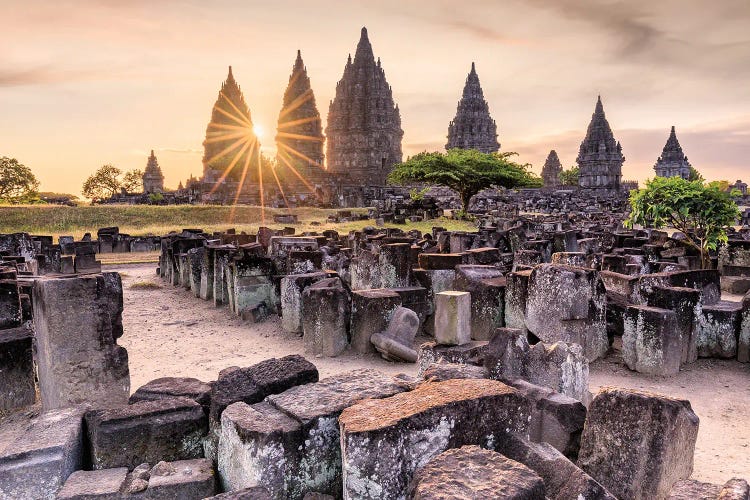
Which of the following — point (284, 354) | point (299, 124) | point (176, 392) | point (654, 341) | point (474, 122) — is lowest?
point (284, 354)

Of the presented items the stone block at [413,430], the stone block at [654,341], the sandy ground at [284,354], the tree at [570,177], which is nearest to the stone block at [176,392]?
the stone block at [413,430]

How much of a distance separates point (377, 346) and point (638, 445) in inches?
154

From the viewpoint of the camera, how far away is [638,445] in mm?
3301

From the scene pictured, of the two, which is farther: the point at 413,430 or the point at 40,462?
the point at 40,462

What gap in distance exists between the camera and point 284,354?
7.31 meters

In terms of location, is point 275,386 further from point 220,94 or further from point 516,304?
point 220,94

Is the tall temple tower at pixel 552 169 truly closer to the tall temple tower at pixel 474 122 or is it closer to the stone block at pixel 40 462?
the tall temple tower at pixel 474 122

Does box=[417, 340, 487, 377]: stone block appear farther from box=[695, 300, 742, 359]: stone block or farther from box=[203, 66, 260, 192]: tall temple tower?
box=[203, 66, 260, 192]: tall temple tower

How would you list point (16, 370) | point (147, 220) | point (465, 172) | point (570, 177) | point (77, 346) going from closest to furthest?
point (77, 346)
point (16, 370)
point (147, 220)
point (465, 172)
point (570, 177)

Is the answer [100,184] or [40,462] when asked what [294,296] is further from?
[100,184]

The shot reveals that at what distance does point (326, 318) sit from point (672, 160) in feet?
209

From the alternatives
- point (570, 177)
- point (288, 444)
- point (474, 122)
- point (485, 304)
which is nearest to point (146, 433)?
point (288, 444)

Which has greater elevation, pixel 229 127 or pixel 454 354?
pixel 229 127

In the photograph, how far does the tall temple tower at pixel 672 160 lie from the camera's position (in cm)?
5924
